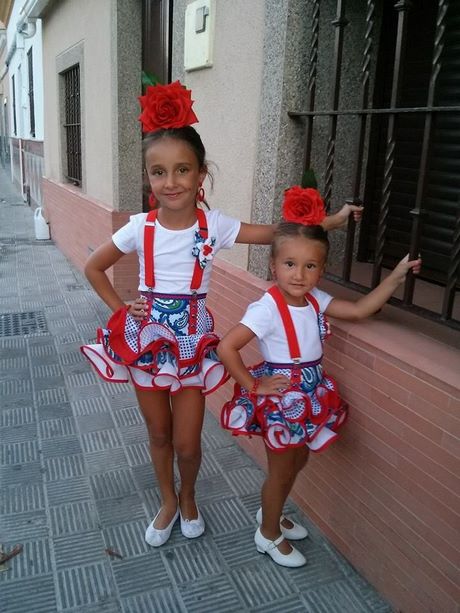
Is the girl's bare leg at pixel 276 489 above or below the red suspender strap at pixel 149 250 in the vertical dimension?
below

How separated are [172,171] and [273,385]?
90 cm

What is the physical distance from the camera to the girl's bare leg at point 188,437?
91.0 inches

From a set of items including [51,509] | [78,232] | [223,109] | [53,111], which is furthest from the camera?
[53,111]

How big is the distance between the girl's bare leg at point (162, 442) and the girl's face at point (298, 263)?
0.74 meters

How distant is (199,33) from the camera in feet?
10.8

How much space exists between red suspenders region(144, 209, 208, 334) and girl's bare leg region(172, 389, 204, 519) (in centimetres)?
31

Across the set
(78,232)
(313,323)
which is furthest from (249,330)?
(78,232)

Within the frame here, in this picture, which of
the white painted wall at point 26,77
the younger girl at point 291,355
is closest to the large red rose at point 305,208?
the younger girl at point 291,355

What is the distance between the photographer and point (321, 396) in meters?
2.10

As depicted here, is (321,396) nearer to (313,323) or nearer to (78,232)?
(313,323)

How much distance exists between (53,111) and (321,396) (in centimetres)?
754

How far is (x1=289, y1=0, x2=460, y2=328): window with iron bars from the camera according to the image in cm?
224

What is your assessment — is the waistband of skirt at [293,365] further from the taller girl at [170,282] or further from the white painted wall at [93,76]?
the white painted wall at [93,76]

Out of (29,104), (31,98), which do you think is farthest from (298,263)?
(29,104)
